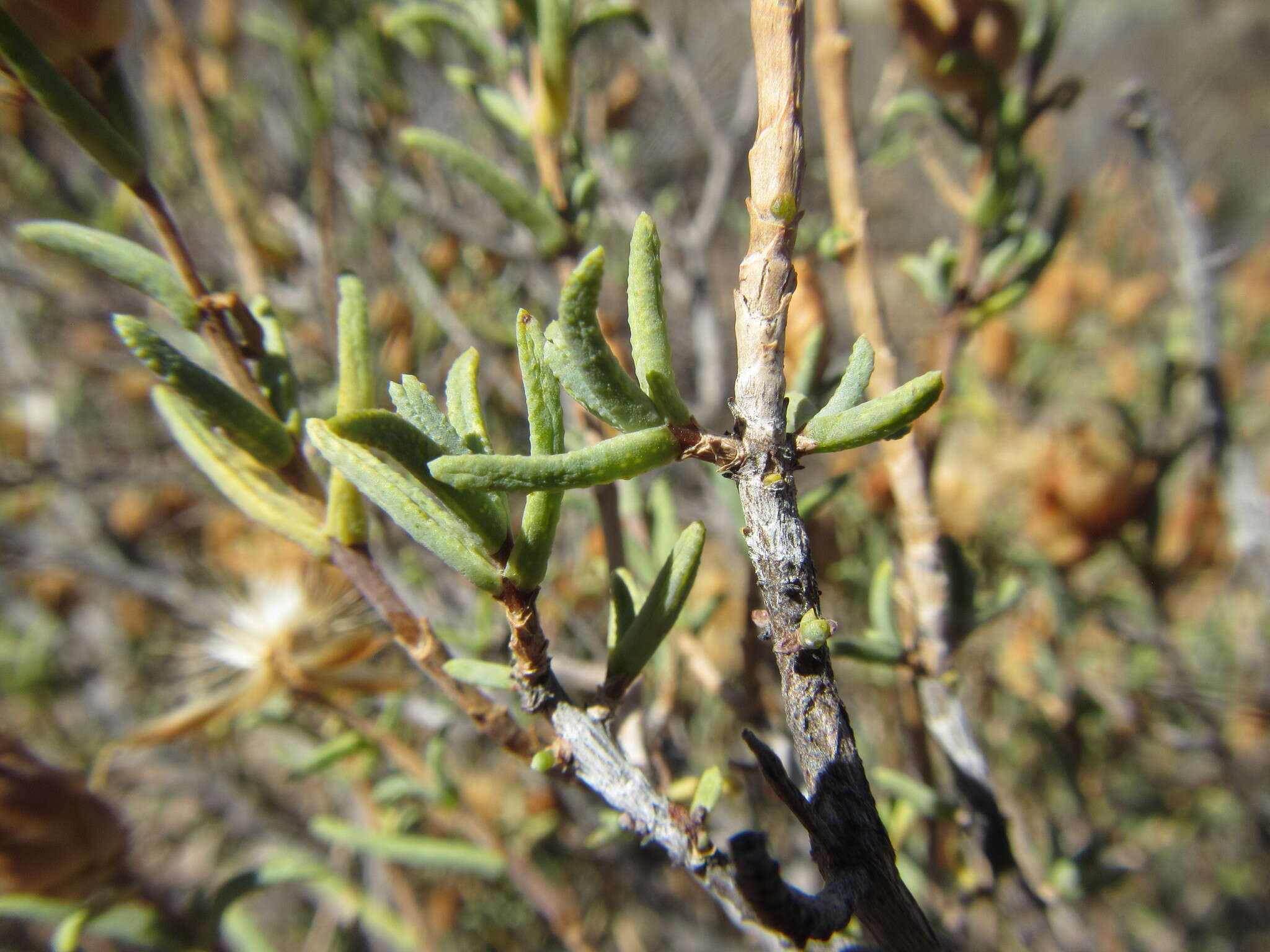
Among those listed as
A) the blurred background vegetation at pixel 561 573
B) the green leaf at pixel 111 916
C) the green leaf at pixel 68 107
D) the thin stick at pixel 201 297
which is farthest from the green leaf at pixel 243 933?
the green leaf at pixel 68 107

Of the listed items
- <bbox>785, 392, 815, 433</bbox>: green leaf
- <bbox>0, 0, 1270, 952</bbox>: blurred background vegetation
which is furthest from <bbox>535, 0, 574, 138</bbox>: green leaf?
<bbox>785, 392, 815, 433</bbox>: green leaf

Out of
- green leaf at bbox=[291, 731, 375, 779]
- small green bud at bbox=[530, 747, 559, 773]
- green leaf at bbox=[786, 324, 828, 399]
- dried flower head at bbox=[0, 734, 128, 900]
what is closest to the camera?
small green bud at bbox=[530, 747, 559, 773]

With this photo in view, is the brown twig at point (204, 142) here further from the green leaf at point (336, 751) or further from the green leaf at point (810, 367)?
the green leaf at point (810, 367)

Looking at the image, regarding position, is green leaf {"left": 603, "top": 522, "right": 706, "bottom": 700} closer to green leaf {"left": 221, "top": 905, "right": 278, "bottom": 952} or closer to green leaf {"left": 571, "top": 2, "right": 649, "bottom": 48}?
green leaf {"left": 571, "top": 2, "right": 649, "bottom": 48}

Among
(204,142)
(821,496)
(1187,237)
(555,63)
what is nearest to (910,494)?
(821,496)

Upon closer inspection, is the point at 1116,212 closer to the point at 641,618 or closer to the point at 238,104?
the point at 238,104

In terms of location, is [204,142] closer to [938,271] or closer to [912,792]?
[938,271]
